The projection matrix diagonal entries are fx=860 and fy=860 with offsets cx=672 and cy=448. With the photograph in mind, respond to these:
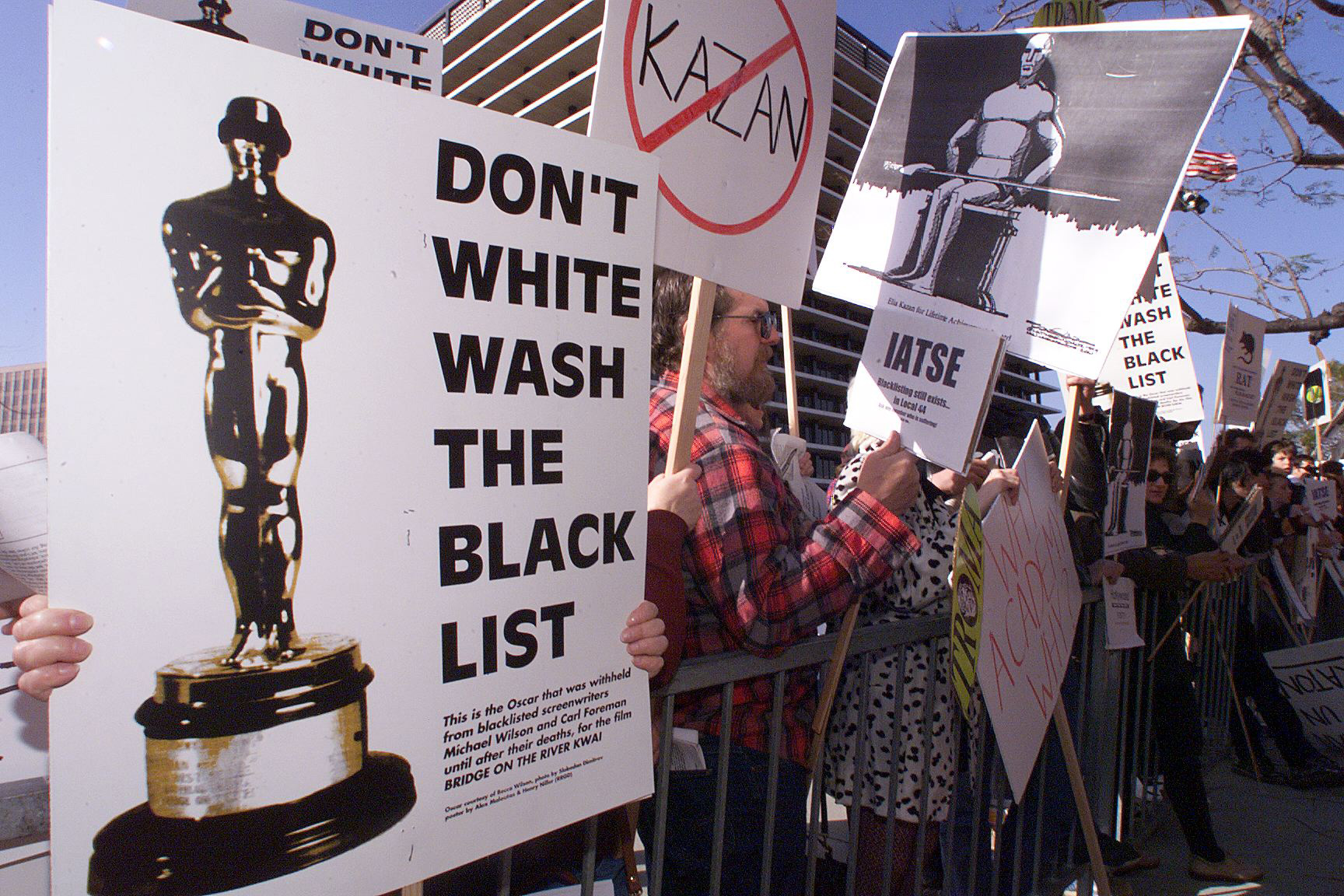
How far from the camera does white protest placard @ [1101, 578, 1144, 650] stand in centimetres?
315

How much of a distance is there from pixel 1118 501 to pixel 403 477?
3072 millimetres

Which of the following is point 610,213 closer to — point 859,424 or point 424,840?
point 424,840

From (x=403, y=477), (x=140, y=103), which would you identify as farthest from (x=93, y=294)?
(x=403, y=477)

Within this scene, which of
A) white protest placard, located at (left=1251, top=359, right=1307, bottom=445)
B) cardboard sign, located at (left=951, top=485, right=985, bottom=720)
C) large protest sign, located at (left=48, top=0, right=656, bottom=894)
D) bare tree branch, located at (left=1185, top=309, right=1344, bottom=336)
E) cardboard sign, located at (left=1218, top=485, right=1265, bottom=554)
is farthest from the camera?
bare tree branch, located at (left=1185, top=309, right=1344, bottom=336)

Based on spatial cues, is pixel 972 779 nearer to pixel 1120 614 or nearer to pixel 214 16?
pixel 1120 614

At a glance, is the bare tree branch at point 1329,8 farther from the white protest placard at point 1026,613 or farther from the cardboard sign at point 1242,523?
the white protest placard at point 1026,613

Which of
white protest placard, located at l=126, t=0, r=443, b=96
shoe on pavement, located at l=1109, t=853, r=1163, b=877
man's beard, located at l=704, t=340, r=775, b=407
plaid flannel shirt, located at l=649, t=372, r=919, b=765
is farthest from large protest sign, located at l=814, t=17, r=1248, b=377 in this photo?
shoe on pavement, located at l=1109, t=853, r=1163, b=877

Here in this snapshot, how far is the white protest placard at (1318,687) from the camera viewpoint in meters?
4.35

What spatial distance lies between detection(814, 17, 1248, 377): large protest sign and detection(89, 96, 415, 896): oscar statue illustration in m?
1.58

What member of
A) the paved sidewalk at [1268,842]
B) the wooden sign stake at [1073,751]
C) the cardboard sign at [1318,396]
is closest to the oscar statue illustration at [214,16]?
the wooden sign stake at [1073,751]

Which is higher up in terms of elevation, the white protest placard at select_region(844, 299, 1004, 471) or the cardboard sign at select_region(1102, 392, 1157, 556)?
the white protest placard at select_region(844, 299, 1004, 471)

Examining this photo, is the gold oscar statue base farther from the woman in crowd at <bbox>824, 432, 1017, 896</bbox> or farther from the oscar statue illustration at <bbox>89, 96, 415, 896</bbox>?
the woman in crowd at <bbox>824, 432, 1017, 896</bbox>

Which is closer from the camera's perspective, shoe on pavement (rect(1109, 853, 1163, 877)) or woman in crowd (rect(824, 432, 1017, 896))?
woman in crowd (rect(824, 432, 1017, 896))

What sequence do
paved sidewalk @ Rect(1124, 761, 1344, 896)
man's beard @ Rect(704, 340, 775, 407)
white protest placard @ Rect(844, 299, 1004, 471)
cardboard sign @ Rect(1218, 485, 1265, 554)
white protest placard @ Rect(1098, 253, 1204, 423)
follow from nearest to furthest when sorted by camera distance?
1. man's beard @ Rect(704, 340, 775, 407)
2. white protest placard @ Rect(844, 299, 1004, 471)
3. paved sidewalk @ Rect(1124, 761, 1344, 896)
4. white protest placard @ Rect(1098, 253, 1204, 423)
5. cardboard sign @ Rect(1218, 485, 1265, 554)
